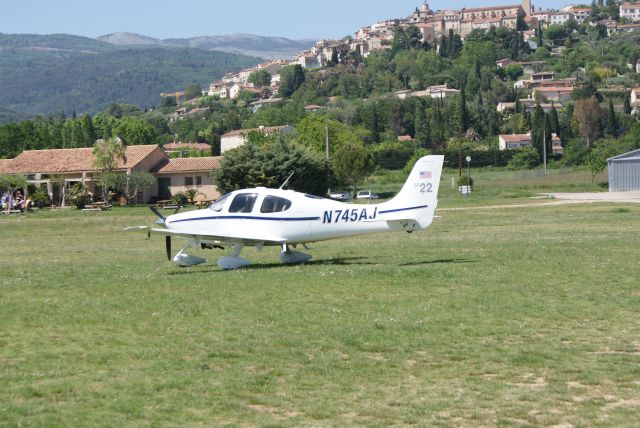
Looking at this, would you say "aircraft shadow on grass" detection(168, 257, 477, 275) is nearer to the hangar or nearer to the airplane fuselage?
the airplane fuselage

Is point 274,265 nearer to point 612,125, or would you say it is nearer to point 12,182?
point 12,182

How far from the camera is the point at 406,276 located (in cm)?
1900

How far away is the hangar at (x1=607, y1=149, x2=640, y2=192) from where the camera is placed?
72.2 metres

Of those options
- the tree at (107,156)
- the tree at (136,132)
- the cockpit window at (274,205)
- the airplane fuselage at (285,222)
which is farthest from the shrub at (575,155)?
the cockpit window at (274,205)

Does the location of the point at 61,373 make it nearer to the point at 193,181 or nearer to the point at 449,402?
the point at 449,402

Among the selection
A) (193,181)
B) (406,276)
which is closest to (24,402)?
(406,276)

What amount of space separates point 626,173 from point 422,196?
181ft

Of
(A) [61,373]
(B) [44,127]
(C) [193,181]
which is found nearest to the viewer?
(A) [61,373]

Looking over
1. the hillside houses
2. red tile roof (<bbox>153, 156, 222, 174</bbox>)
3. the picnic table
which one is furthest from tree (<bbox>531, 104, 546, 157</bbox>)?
the picnic table

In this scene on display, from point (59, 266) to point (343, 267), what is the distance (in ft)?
22.8

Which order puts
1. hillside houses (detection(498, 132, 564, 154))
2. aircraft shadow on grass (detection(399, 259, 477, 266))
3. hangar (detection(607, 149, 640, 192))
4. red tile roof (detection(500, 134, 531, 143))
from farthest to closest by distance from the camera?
red tile roof (detection(500, 134, 531, 143))
hillside houses (detection(498, 132, 564, 154))
hangar (detection(607, 149, 640, 192))
aircraft shadow on grass (detection(399, 259, 477, 266))

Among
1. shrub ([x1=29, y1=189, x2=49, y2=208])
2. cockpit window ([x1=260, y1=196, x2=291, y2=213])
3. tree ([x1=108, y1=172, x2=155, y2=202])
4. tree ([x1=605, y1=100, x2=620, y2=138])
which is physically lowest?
shrub ([x1=29, y1=189, x2=49, y2=208])

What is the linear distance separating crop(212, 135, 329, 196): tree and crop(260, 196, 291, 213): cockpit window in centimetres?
3972

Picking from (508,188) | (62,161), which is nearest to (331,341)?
(508,188)
